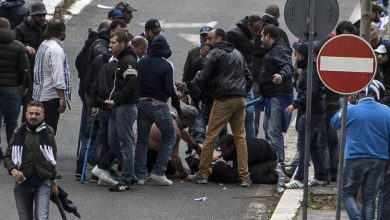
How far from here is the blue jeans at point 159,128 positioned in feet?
53.4

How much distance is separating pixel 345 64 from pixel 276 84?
3.67 metres

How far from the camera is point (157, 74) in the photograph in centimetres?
1619

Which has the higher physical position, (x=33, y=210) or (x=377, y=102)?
(x=377, y=102)

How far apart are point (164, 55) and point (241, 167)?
5.82 feet

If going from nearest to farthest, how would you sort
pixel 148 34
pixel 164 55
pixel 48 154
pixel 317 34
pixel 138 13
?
pixel 48 154 < pixel 317 34 < pixel 164 55 < pixel 148 34 < pixel 138 13

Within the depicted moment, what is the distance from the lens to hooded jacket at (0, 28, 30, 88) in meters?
17.0

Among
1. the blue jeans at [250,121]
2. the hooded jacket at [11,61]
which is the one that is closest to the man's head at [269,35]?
the blue jeans at [250,121]

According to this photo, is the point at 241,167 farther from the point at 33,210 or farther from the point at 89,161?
the point at 33,210

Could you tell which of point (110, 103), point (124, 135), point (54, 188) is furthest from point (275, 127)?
point (54, 188)

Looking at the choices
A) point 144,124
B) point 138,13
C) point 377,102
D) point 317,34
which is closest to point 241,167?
point 144,124

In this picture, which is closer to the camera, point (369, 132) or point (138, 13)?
point (369, 132)

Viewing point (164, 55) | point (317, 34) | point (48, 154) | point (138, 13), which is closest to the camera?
point (48, 154)

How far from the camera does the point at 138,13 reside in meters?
27.9

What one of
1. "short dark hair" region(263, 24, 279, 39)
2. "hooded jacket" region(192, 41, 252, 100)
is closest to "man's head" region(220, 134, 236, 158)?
"hooded jacket" region(192, 41, 252, 100)
